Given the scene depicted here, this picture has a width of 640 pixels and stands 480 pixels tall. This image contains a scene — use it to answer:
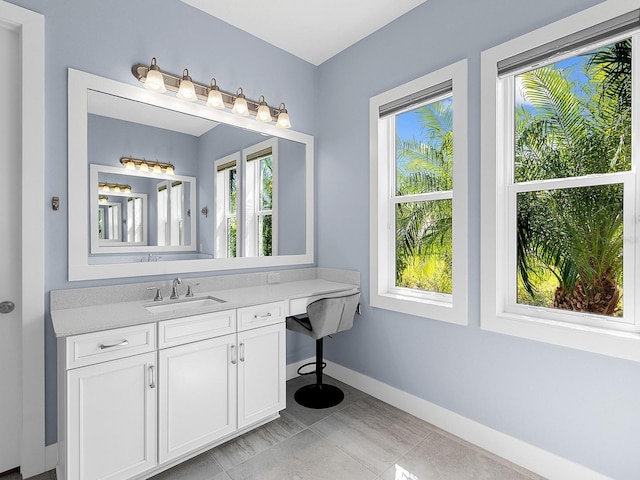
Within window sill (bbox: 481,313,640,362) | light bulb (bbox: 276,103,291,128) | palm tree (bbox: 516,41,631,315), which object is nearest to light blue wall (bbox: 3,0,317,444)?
light bulb (bbox: 276,103,291,128)

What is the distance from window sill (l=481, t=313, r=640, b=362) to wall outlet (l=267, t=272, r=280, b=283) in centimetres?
155

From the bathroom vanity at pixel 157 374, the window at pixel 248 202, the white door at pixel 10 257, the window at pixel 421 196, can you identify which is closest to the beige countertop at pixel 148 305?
the bathroom vanity at pixel 157 374

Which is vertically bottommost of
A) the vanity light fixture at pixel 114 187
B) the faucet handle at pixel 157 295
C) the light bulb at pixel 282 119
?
the faucet handle at pixel 157 295

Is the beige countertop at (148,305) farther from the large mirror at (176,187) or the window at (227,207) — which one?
the window at (227,207)

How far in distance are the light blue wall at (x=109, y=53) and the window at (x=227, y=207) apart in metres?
0.54

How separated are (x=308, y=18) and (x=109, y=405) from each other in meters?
2.69

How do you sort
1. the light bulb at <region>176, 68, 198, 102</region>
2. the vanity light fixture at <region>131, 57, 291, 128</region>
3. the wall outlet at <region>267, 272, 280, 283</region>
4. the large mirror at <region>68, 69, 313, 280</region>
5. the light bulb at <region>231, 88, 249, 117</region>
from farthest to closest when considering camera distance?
1. the wall outlet at <region>267, 272, 280, 283</region>
2. the light bulb at <region>231, 88, 249, 117</region>
3. the light bulb at <region>176, 68, 198, 102</region>
4. the vanity light fixture at <region>131, 57, 291, 128</region>
5. the large mirror at <region>68, 69, 313, 280</region>

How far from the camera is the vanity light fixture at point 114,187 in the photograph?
6.60 ft

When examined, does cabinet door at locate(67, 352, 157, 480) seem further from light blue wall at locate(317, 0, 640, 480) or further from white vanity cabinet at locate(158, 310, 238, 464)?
light blue wall at locate(317, 0, 640, 480)

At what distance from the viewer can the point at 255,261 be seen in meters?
2.71

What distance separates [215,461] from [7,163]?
6.34ft

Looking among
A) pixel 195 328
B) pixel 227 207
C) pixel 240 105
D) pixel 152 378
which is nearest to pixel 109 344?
pixel 152 378

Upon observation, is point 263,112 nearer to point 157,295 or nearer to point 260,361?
point 157,295

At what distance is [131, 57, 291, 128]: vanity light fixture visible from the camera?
204 cm
